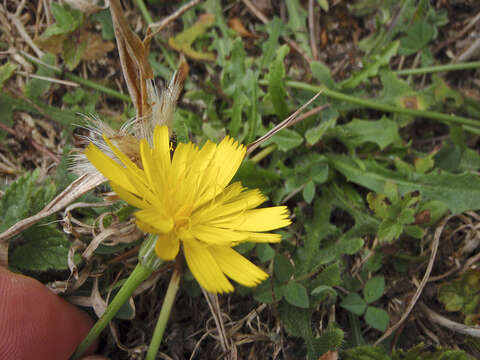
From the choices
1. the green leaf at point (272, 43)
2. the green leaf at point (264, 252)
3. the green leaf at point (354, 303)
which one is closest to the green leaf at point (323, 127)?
the green leaf at point (272, 43)

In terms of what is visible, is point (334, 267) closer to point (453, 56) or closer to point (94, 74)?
point (453, 56)

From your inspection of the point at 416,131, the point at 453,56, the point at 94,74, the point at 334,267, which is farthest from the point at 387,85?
the point at 94,74

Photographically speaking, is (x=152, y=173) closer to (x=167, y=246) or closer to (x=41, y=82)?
(x=167, y=246)

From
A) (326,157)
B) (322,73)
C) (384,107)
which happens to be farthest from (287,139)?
(384,107)

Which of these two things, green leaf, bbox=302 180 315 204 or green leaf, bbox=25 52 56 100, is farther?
green leaf, bbox=25 52 56 100

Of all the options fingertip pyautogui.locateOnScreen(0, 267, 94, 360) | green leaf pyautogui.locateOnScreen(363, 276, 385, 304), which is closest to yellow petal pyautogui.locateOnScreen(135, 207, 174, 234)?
fingertip pyautogui.locateOnScreen(0, 267, 94, 360)

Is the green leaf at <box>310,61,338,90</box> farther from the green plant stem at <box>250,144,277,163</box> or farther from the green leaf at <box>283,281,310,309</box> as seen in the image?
the green leaf at <box>283,281,310,309</box>

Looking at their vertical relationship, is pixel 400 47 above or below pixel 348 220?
above
